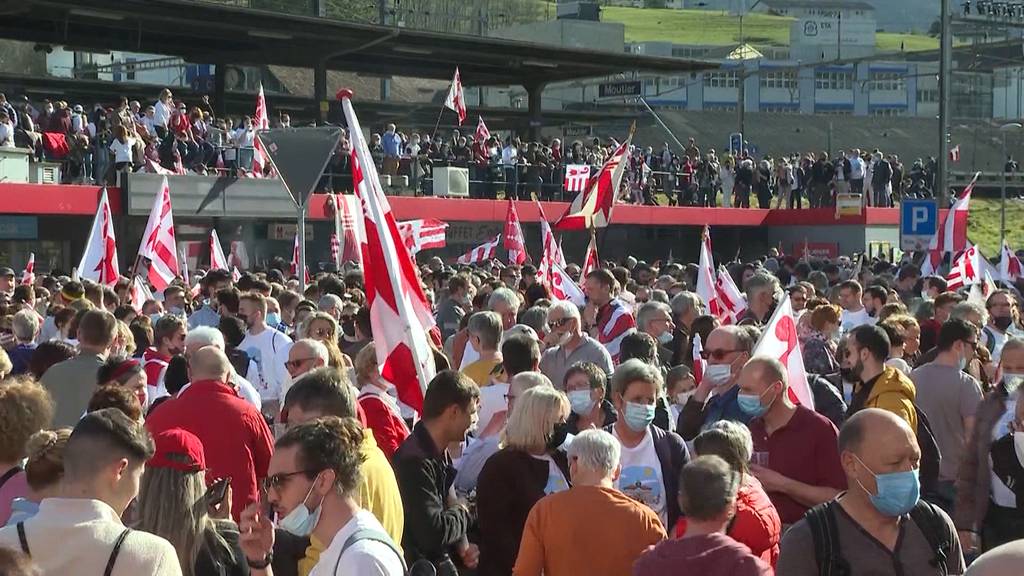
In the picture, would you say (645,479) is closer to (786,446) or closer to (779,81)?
(786,446)

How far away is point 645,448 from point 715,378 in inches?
48.9

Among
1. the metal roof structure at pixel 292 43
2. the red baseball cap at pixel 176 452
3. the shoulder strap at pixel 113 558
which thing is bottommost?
the shoulder strap at pixel 113 558

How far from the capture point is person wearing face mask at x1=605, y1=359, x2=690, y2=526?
662 centimetres

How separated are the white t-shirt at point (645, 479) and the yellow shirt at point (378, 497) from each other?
1.37m

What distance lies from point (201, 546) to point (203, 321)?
833cm

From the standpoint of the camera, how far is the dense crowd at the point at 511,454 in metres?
4.55

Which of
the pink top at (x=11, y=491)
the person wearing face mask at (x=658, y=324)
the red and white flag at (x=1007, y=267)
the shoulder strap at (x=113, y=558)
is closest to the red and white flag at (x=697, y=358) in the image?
the person wearing face mask at (x=658, y=324)

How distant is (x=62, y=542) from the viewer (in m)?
4.26

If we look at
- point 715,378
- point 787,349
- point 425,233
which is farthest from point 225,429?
point 425,233

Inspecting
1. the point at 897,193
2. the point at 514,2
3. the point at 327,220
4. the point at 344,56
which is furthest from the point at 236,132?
the point at 514,2

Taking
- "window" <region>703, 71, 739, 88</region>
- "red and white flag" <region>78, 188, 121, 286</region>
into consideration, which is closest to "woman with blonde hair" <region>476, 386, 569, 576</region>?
"red and white flag" <region>78, 188, 121, 286</region>

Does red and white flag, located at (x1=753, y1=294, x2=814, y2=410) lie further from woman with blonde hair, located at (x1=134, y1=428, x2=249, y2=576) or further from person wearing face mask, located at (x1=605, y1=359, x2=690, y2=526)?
woman with blonde hair, located at (x1=134, y1=428, x2=249, y2=576)

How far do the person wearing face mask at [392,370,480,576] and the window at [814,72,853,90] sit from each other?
10212cm

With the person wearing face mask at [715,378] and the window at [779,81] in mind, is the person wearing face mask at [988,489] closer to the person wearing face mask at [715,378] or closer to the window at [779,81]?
the person wearing face mask at [715,378]
